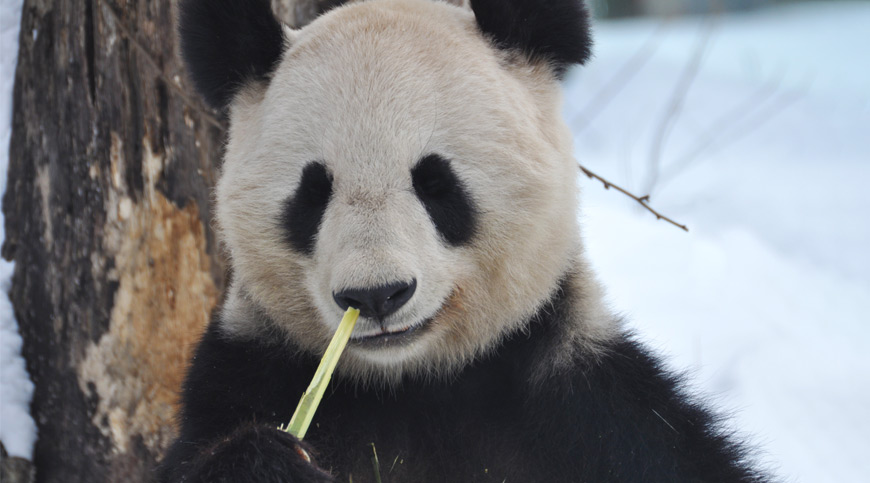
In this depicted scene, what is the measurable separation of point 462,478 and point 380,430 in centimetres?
28

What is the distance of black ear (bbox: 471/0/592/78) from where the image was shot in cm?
217

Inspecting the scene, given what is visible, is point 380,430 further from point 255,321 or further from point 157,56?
point 157,56

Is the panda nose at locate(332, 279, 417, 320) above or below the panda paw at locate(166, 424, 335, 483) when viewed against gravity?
above

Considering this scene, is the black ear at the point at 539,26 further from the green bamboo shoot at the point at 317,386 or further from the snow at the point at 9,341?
the snow at the point at 9,341

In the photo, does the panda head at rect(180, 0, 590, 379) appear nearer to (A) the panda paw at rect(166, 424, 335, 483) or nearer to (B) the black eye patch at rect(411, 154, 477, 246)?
(B) the black eye patch at rect(411, 154, 477, 246)

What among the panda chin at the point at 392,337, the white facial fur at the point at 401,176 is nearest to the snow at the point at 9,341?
the white facial fur at the point at 401,176

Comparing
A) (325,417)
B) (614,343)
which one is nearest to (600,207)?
(614,343)

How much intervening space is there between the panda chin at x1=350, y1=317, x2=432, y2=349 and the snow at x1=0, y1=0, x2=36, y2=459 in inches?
68.4

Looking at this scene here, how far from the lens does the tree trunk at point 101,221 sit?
2.94 meters

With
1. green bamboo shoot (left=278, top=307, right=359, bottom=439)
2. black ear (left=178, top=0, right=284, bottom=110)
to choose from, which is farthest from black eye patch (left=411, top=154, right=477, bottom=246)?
black ear (left=178, top=0, right=284, bottom=110)

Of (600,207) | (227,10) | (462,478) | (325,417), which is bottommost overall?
(600,207)

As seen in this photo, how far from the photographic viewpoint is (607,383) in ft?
7.47

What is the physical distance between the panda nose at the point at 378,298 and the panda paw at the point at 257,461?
0.42 meters

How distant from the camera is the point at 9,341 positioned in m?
3.01
